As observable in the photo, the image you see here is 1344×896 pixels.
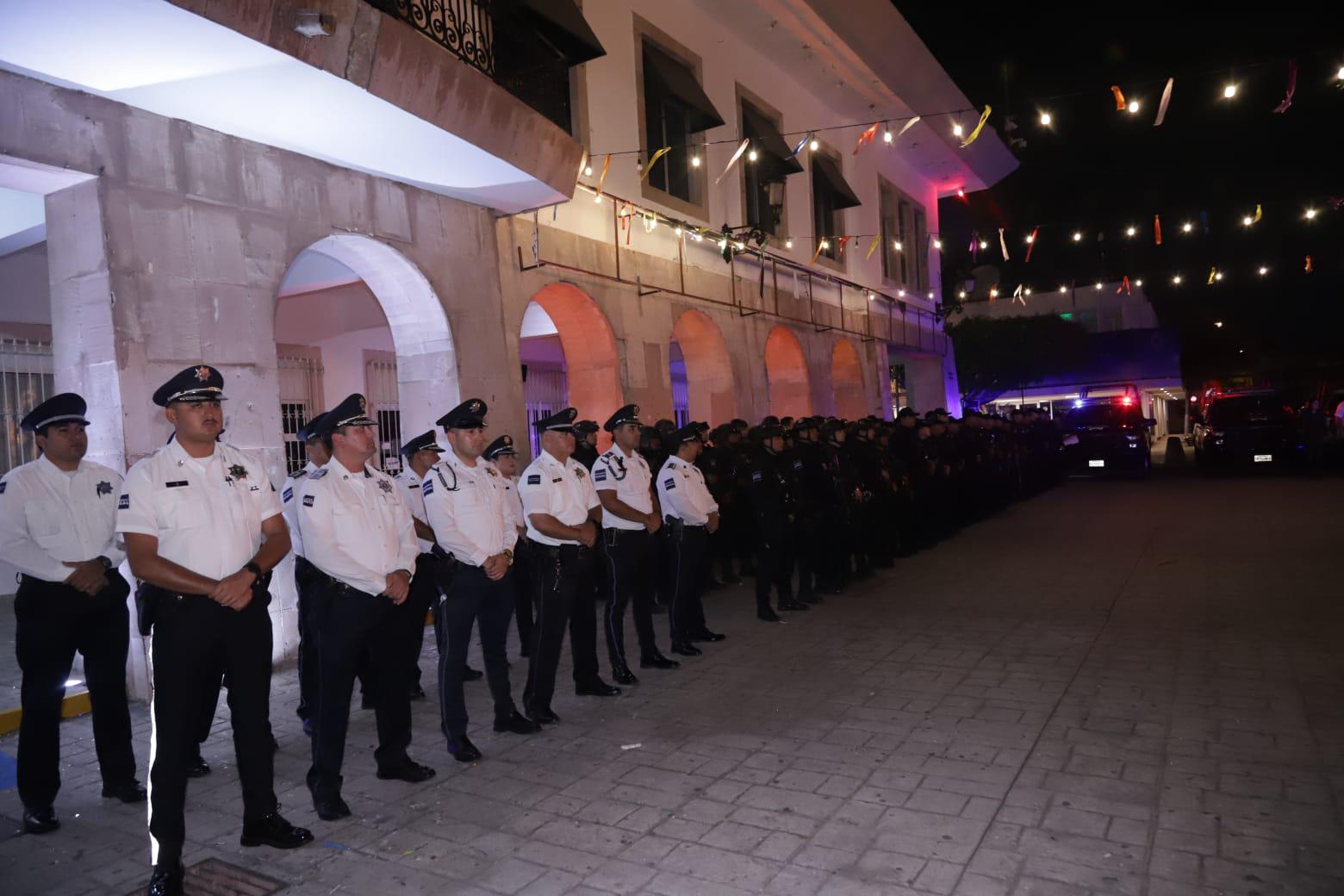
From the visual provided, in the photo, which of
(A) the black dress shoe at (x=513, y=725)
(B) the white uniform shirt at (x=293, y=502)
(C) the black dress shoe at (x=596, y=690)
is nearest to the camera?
(A) the black dress shoe at (x=513, y=725)

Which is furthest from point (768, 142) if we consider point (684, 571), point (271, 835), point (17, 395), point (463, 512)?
point (271, 835)

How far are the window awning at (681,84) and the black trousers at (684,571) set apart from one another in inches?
345

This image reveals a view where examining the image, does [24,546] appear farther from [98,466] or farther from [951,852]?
[951,852]

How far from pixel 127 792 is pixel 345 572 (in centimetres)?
180

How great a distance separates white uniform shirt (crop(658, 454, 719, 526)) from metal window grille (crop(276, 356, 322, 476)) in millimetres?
6352

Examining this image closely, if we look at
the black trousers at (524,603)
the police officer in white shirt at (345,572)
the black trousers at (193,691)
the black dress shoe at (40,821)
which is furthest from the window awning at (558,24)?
the black dress shoe at (40,821)

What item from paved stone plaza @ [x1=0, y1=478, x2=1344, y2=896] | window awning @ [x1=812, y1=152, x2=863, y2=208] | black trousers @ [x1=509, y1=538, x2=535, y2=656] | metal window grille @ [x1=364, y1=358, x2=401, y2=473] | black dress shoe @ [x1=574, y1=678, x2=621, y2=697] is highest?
window awning @ [x1=812, y1=152, x2=863, y2=208]

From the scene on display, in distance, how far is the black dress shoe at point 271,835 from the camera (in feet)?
13.0

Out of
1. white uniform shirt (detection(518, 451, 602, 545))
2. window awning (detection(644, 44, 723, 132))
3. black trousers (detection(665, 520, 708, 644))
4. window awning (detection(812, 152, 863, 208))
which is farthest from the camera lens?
window awning (detection(812, 152, 863, 208))

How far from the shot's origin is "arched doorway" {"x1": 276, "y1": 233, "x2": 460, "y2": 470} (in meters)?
9.37

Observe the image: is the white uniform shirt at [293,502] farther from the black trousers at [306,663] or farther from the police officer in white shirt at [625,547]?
the police officer in white shirt at [625,547]

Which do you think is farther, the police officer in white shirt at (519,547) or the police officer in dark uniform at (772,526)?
the police officer in dark uniform at (772,526)

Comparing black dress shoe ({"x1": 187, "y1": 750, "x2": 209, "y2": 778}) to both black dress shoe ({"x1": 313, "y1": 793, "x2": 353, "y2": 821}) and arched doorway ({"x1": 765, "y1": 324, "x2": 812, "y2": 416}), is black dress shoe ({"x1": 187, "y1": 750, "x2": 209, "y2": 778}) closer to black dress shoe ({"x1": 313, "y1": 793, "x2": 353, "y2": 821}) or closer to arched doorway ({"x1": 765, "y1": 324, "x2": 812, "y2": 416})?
black dress shoe ({"x1": 313, "y1": 793, "x2": 353, "y2": 821})

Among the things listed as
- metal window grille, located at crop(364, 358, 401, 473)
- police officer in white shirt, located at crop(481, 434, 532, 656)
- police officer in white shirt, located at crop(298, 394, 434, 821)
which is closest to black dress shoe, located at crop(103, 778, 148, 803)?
police officer in white shirt, located at crop(298, 394, 434, 821)
